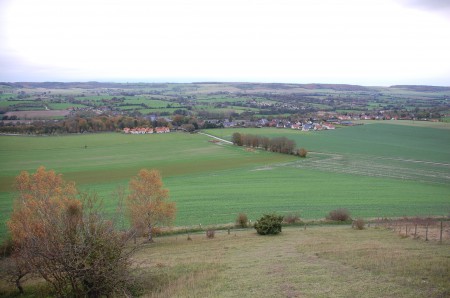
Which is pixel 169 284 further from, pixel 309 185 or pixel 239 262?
pixel 309 185

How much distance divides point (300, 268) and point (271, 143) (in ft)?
190

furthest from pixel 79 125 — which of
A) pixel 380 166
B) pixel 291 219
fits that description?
pixel 291 219

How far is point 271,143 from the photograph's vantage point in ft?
240

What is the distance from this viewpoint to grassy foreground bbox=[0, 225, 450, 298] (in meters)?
12.9

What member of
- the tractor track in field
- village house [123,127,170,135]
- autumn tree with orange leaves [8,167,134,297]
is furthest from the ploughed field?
autumn tree with orange leaves [8,167,134,297]

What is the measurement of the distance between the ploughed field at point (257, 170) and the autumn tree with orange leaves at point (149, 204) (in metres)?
4.02

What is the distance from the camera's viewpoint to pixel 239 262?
1819cm

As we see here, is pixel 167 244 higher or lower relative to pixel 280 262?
lower

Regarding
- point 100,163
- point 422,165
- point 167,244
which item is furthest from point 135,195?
point 422,165

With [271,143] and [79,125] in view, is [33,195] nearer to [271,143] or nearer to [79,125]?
[271,143]

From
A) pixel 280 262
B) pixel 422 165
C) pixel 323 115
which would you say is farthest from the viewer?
pixel 323 115

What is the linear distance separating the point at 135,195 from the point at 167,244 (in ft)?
15.9

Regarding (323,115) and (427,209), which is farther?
(323,115)

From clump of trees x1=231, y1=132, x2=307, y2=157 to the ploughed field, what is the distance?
2.18m
